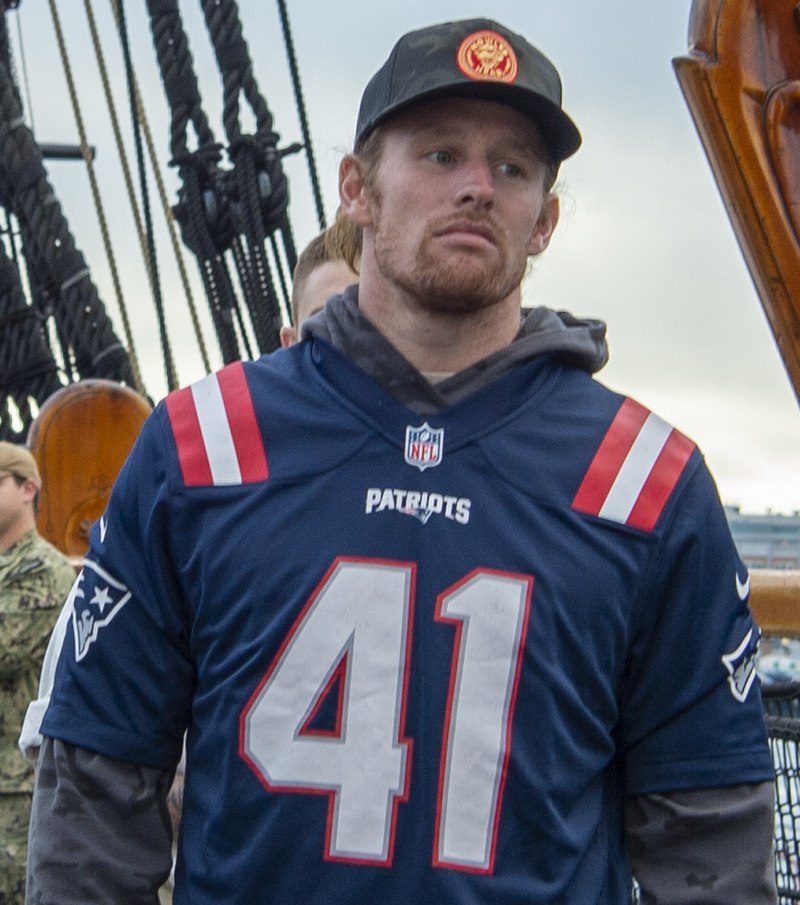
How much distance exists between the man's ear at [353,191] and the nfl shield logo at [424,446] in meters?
0.28

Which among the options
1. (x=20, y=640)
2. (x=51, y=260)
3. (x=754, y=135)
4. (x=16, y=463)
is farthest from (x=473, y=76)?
(x=51, y=260)

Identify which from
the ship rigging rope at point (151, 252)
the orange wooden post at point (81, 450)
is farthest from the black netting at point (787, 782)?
the ship rigging rope at point (151, 252)

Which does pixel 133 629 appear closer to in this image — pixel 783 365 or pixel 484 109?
pixel 484 109

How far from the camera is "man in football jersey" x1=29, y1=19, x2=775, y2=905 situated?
1.88 metres

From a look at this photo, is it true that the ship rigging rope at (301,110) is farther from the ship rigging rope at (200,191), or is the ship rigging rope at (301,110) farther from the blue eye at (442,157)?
the blue eye at (442,157)

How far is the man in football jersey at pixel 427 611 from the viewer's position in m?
1.88

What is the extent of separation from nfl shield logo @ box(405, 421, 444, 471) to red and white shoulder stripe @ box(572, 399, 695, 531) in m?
0.16

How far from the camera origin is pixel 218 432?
205cm

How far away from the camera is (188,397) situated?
2.11 m

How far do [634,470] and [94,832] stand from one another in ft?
2.34

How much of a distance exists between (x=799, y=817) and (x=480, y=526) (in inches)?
51.0

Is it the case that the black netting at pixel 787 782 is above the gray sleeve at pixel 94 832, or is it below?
below

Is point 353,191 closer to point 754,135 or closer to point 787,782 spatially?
point 754,135

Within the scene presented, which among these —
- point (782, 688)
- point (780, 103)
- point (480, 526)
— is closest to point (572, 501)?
point (480, 526)
